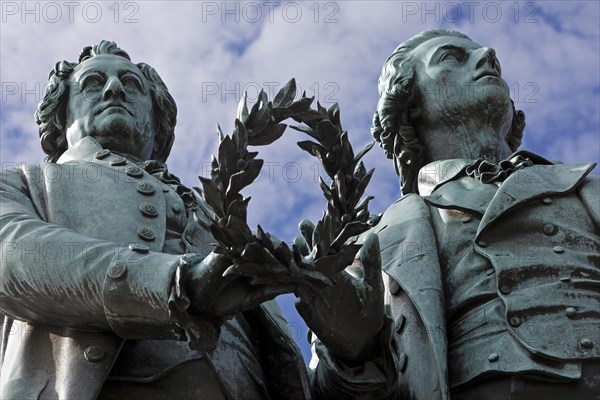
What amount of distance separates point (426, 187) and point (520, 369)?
2312mm

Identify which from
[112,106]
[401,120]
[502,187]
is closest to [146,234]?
[112,106]

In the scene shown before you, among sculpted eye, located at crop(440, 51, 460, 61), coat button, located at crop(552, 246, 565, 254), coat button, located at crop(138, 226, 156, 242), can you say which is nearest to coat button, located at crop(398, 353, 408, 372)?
coat button, located at crop(552, 246, 565, 254)

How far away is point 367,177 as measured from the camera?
30.5 feet

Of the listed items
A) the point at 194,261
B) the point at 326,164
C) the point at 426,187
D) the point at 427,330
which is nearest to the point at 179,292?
the point at 194,261

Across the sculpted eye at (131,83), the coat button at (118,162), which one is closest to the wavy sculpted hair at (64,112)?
the sculpted eye at (131,83)

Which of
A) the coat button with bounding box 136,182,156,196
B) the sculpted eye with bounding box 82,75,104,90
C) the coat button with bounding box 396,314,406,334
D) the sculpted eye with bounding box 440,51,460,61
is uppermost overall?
the sculpted eye with bounding box 440,51,460,61

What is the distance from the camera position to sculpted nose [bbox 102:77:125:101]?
444 inches

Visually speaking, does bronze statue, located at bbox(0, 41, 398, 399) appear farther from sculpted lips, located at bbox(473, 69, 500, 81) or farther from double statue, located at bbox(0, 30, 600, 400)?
sculpted lips, located at bbox(473, 69, 500, 81)

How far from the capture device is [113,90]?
11.3 m

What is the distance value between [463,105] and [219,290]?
3972 millimetres

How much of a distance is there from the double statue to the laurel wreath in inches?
5.2

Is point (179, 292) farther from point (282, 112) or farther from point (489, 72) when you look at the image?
point (489, 72)

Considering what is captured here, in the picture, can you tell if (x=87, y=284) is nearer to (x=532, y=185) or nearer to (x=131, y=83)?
(x=131, y=83)

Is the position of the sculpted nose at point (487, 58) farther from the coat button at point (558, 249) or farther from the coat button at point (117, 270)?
the coat button at point (117, 270)
